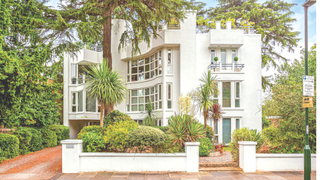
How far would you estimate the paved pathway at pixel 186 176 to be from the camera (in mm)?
8828

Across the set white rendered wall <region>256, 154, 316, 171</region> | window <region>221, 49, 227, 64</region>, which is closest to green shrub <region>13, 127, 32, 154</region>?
white rendered wall <region>256, 154, 316, 171</region>

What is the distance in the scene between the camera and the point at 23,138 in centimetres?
1416

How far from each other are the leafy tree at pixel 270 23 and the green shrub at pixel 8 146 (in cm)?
2116

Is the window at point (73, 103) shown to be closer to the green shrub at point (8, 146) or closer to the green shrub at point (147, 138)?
the green shrub at point (8, 146)

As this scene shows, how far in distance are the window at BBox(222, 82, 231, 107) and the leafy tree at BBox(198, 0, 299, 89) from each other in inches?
273

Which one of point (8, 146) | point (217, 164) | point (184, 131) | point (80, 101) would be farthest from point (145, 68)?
point (217, 164)

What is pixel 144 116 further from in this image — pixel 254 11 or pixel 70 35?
pixel 254 11

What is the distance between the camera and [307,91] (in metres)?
8.22

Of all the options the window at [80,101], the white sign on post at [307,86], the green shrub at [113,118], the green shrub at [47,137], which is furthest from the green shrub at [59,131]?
the white sign on post at [307,86]

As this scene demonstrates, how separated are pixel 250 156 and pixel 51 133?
14.0 m

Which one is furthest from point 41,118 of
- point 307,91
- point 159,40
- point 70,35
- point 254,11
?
point 254,11

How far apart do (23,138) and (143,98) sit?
955 cm

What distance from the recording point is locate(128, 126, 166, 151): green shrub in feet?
31.6

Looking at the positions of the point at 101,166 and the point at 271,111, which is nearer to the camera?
the point at 101,166
